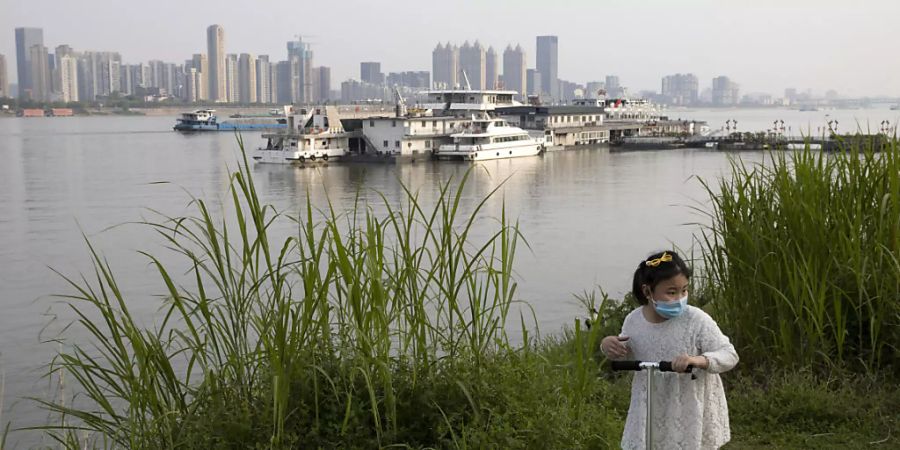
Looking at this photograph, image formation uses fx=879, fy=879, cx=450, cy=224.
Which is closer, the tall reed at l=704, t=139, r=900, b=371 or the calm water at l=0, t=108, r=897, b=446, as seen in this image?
the tall reed at l=704, t=139, r=900, b=371

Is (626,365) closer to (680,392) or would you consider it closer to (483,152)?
(680,392)

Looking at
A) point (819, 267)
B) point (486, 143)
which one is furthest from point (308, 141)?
point (819, 267)

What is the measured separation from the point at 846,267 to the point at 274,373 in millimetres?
2558

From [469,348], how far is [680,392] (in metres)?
0.97

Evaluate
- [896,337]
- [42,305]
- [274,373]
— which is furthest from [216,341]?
[42,305]

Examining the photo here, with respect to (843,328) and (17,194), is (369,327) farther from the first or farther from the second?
(17,194)

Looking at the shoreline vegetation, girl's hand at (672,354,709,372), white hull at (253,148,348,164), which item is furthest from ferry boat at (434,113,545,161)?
girl's hand at (672,354,709,372)

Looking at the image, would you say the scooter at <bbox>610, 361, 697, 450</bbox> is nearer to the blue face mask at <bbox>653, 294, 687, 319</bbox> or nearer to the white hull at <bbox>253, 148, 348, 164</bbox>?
the blue face mask at <bbox>653, 294, 687, 319</bbox>

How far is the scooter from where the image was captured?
2236 millimetres

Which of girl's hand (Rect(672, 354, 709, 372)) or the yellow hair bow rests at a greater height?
the yellow hair bow

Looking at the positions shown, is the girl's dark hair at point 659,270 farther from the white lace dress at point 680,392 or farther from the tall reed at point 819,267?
the tall reed at point 819,267

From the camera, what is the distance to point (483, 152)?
3250 centimetres

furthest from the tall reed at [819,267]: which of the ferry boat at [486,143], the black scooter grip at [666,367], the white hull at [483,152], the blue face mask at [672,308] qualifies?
the ferry boat at [486,143]

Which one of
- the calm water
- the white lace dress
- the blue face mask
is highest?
the blue face mask
